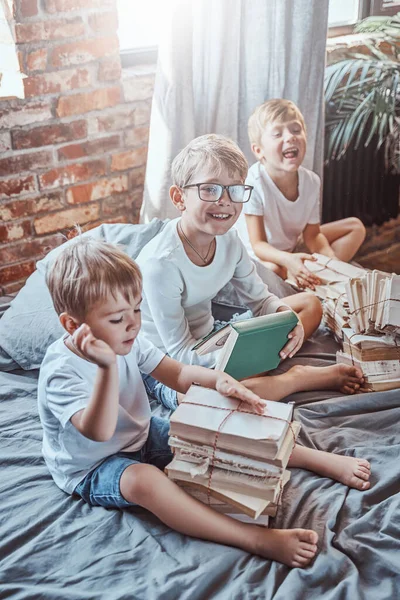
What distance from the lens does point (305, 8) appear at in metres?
2.46

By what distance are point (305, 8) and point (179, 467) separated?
187 centimetres

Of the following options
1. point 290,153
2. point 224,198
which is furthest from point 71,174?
point 224,198

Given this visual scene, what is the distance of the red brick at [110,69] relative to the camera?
2301 mm

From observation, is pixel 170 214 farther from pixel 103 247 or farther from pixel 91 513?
pixel 91 513

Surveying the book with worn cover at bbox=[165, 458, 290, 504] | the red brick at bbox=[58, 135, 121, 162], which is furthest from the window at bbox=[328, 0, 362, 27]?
the book with worn cover at bbox=[165, 458, 290, 504]

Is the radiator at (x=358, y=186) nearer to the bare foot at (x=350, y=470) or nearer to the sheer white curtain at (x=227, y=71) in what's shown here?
the sheer white curtain at (x=227, y=71)

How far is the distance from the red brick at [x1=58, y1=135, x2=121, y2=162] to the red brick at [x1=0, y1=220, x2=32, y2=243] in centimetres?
25

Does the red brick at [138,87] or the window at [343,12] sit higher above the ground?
the window at [343,12]

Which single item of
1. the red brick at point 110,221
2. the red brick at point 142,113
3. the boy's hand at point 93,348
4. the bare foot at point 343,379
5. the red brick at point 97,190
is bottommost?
the bare foot at point 343,379

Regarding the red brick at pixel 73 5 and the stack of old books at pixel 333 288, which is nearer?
the stack of old books at pixel 333 288

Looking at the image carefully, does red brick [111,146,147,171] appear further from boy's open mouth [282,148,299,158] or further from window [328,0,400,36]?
window [328,0,400,36]

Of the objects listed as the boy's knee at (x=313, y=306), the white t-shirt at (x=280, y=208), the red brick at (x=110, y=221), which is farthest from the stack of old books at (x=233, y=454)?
the red brick at (x=110, y=221)

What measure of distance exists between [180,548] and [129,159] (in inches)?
62.7

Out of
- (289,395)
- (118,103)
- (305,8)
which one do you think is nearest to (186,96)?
(118,103)
